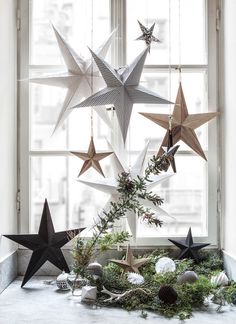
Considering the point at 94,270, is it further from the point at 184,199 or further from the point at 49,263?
the point at 184,199

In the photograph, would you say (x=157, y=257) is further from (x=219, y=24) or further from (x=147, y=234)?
(x=219, y=24)

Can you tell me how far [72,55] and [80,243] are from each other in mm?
735

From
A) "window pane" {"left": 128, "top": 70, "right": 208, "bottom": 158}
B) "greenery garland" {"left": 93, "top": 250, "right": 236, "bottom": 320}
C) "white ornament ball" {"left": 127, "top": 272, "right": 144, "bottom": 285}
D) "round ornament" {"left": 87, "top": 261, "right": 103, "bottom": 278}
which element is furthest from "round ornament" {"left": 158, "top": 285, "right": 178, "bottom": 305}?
"window pane" {"left": 128, "top": 70, "right": 208, "bottom": 158}

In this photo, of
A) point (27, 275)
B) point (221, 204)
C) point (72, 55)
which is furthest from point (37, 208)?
point (221, 204)

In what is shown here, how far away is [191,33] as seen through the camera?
189 cm

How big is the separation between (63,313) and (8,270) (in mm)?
394

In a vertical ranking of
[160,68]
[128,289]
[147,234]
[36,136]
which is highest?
[160,68]

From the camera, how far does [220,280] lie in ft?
5.08

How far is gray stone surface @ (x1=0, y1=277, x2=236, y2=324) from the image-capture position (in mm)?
1334

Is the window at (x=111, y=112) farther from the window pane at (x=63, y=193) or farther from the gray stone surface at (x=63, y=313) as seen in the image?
the gray stone surface at (x=63, y=313)

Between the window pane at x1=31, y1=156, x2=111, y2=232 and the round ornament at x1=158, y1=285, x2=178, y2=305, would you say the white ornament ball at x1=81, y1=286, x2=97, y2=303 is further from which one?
the window pane at x1=31, y1=156, x2=111, y2=232

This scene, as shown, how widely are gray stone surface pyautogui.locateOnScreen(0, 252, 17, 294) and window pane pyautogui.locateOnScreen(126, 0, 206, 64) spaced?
100 cm

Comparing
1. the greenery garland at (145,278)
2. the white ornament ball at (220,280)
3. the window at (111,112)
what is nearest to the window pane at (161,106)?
the window at (111,112)

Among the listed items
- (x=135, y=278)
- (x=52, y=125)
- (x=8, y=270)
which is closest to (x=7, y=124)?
(x=52, y=125)
